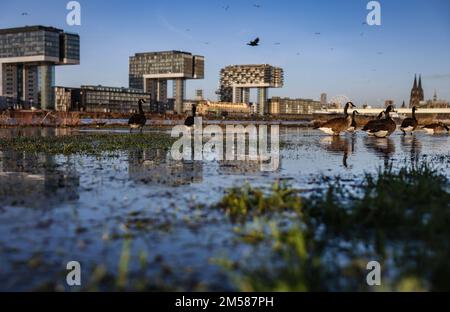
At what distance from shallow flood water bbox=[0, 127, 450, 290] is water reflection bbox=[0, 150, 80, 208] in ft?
0.07

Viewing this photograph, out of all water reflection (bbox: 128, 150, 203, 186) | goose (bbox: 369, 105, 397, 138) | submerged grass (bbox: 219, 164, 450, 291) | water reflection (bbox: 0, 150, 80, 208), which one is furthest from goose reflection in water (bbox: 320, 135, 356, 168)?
water reflection (bbox: 0, 150, 80, 208)

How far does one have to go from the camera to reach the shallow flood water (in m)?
4.62

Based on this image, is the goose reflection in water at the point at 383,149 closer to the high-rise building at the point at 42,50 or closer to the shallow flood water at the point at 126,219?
the shallow flood water at the point at 126,219

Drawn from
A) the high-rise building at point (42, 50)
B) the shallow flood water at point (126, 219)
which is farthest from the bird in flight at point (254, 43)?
the high-rise building at point (42, 50)

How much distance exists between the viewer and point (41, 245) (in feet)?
17.6

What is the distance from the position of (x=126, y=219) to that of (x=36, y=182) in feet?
14.7

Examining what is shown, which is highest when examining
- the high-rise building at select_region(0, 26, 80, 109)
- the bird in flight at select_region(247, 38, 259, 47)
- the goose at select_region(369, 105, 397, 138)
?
the high-rise building at select_region(0, 26, 80, 109)

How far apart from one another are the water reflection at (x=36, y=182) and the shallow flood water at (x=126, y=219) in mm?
20

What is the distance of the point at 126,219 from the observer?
263 inches

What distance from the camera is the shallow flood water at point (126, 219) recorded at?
462 cm

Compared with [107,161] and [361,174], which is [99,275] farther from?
[107,161]

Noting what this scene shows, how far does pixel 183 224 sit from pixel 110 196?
2598mm

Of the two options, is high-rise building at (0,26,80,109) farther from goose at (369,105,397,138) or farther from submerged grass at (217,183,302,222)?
submerged grass at (217,183,302,222)
